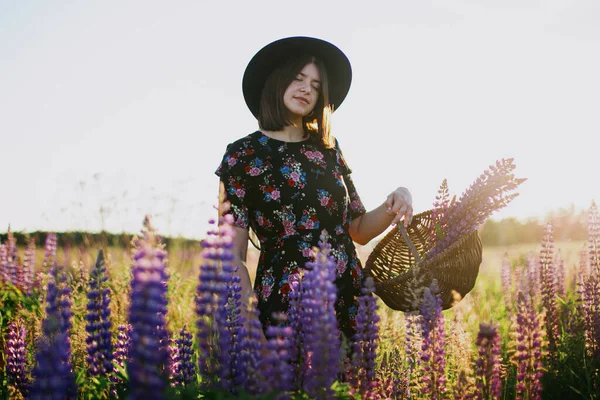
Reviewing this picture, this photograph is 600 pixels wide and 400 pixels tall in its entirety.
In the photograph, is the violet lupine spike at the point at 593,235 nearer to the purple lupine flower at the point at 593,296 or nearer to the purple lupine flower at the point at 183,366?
the purple lupine flower at the point at 593,296

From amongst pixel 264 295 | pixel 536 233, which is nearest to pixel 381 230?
pixel 264 295

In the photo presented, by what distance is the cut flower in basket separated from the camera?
10.2 ft

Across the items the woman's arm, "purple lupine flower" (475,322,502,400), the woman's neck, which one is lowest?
"purple lupine flower" (475,322,502,400)

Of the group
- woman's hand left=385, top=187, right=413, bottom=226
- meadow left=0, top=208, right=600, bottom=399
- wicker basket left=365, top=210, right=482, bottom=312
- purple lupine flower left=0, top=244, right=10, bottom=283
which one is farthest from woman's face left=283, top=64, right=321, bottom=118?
purple lupine flower left=0, top=244, right=10, bottom=283

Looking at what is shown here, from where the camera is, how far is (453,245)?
3055mm

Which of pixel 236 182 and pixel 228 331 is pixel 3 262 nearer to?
pixel 236 182

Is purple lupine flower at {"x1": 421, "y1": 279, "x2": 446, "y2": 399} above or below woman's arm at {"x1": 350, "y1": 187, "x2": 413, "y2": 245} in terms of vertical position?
below

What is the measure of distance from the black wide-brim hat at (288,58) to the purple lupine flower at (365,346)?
2.20 metres

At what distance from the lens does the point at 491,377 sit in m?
2.22

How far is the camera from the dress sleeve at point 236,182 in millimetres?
3439

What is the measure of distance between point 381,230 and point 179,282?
316cm

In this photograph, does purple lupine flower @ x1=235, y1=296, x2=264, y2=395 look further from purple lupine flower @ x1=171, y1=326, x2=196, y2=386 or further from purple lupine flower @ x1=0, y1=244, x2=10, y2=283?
A: purple lupine flower @ x1=0, y1=244, x2=10, y2=283

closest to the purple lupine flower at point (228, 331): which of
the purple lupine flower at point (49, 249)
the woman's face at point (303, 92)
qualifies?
the woman's face at point (303, 92)

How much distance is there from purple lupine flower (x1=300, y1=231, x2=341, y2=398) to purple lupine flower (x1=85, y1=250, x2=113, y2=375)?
0.78 meters
